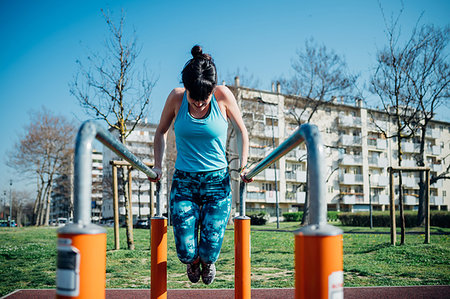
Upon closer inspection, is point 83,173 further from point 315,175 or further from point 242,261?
point 242,261

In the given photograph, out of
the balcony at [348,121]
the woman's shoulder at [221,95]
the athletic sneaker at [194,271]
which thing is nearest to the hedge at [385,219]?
the athletic sneaker at [194,271]

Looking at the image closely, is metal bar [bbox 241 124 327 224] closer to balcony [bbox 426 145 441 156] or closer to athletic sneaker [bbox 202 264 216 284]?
athletic sneaker [bbox 202 264 216 284]

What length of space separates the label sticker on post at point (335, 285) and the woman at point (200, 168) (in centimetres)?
173

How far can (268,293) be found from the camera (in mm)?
4723

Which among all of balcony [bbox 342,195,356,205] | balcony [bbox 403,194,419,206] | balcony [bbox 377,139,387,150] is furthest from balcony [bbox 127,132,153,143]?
balcony [bbox 403,194,419,206]

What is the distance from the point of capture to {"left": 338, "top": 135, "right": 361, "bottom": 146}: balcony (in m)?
46.3

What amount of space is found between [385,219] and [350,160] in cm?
2358

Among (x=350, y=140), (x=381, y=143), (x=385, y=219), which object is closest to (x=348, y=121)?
(x=350, y=140)

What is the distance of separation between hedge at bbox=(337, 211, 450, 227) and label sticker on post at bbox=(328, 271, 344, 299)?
915 inches

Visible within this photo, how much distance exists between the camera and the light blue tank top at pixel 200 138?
2869 millimetres

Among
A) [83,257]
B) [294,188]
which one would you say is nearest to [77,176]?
[83,257]

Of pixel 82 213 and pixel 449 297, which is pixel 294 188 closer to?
pixel 449 297

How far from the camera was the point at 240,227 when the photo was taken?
2824mm

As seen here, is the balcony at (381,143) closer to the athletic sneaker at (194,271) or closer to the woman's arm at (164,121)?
the athletic sneaker at (194,271)
